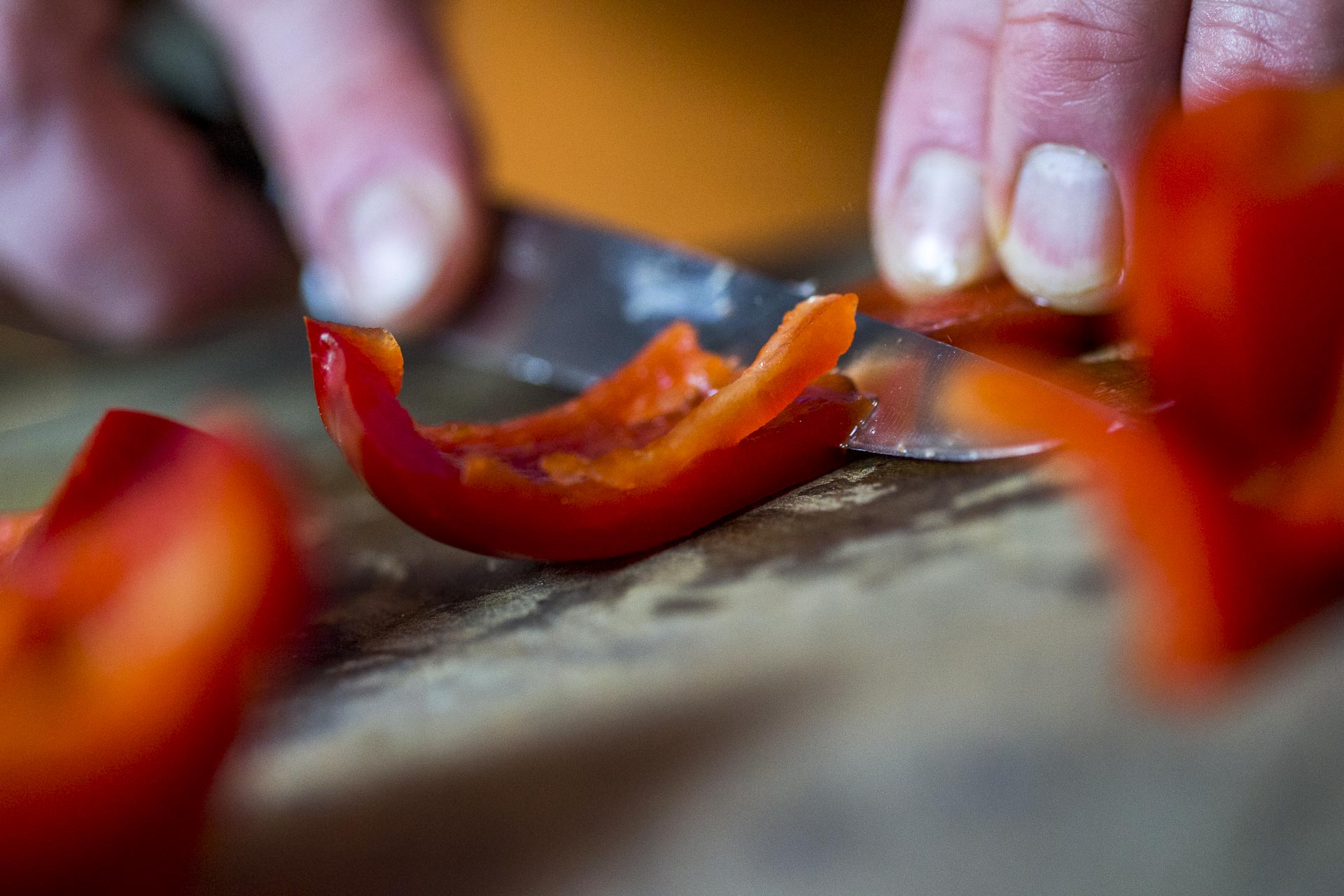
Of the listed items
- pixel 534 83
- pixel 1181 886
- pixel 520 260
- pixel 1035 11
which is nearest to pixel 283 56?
pixel 520 260

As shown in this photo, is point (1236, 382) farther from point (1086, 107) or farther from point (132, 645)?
point (132, 645)

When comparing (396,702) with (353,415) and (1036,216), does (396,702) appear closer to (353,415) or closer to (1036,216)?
(353,415)

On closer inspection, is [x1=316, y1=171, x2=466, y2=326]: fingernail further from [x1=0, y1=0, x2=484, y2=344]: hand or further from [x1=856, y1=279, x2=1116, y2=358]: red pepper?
[x1=856, y1=279, x2=1116, y2=358]: red pepper

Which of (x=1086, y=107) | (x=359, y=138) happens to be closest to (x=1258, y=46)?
(x=1086, y=107)

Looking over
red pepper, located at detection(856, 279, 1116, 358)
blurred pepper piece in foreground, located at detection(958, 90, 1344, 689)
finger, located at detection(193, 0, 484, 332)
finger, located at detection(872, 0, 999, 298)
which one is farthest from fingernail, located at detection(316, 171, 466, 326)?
blurred pepper piece in foreground, located at detection(958, 90, 1344, 689)

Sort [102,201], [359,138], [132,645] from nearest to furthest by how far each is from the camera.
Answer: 1. [132,645]
2. [359,138]
3. [102,201]

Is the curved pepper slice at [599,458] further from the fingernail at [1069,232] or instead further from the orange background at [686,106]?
the orange background at [686,106]
